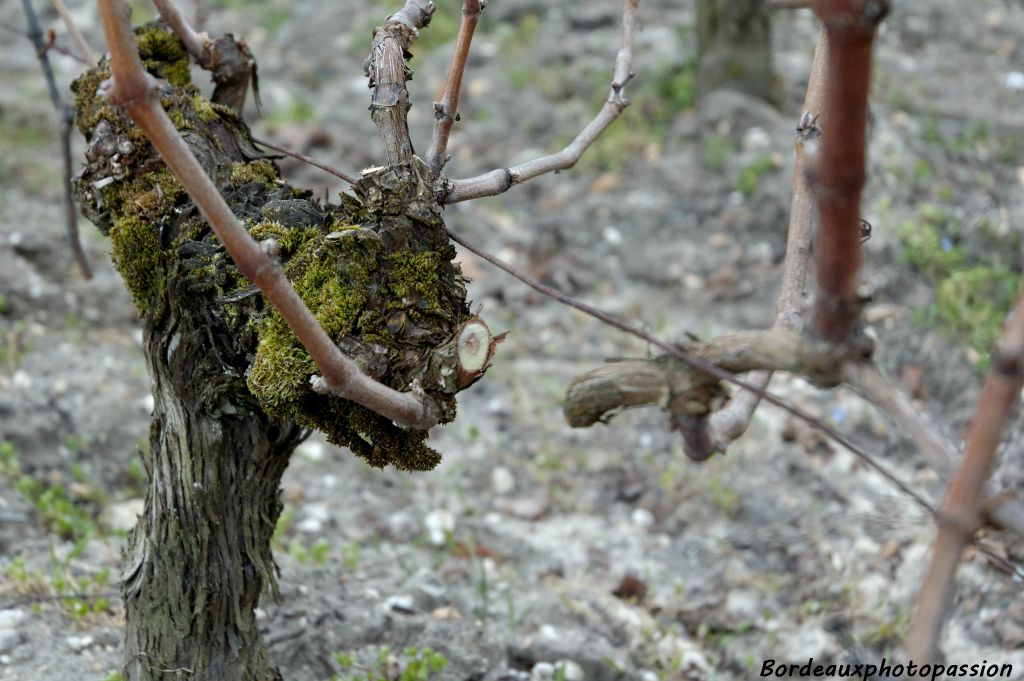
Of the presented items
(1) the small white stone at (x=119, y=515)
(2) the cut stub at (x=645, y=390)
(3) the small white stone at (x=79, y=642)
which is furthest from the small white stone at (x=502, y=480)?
(2) the cut stub at (x=645, y=390)

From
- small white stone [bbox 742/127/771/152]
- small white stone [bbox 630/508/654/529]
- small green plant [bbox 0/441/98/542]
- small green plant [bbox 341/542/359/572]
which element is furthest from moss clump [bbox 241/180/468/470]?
small white stone [bbox 742/127/771/152]

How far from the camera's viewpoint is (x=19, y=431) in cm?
349

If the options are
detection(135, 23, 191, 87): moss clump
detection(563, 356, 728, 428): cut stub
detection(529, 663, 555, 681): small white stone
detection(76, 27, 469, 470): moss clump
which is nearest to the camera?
detection(563, 356, 728, 428): cut stub

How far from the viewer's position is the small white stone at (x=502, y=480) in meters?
3.75

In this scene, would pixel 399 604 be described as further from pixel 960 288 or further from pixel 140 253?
pixel 960 288

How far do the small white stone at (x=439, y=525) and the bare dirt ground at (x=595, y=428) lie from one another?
11mm

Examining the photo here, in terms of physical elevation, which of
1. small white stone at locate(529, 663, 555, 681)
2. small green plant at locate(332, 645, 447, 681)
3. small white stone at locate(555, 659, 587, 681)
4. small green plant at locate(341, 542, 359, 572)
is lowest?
small green plant at locate(332, 645, 447, 681)

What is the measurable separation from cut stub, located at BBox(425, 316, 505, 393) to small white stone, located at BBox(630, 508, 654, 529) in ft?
6.80

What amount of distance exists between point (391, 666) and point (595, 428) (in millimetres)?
1624

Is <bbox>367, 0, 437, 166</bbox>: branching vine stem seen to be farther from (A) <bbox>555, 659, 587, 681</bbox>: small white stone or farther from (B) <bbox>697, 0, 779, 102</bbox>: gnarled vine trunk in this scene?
(B) <bbox>697, 0, 779, 102</bbox>: gnarled vine trunk

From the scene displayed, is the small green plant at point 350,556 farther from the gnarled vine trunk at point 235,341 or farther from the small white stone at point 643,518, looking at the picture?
the small white stone at point 643,518

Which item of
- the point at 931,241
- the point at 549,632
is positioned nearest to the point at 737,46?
the point at 931,241

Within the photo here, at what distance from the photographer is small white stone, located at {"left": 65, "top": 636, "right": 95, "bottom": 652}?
8.20 feet

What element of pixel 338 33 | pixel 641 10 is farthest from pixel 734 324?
pixel 338 33
